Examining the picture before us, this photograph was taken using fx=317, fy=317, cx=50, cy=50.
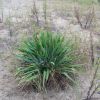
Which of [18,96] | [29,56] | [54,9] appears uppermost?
[54,9]

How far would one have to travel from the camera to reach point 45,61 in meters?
4.97

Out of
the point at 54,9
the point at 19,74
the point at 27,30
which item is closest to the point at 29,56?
the point at 19,74

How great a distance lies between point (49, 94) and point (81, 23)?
10.4ft

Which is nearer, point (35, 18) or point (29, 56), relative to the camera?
point (29, 56)

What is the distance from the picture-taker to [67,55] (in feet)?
17.0

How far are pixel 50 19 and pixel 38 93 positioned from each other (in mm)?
3282

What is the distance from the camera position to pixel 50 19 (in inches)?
308

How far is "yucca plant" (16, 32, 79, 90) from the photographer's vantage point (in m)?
4.85

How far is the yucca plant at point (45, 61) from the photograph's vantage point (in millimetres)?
4852

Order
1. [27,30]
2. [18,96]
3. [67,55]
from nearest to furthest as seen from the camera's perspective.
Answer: [18,96] → [67,55] → [27,30]

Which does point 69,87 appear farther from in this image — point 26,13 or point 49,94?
point 26,13

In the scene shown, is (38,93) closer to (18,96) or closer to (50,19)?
(18,96)

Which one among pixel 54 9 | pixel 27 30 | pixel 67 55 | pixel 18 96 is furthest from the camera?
pixel 54 9

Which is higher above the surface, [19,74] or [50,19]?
[50,19]
